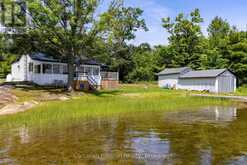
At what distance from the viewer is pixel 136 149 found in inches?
489

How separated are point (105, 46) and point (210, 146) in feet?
80.6

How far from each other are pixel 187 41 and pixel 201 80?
58.5 ft

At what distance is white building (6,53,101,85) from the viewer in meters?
40.9

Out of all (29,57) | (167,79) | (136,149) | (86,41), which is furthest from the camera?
(167,79)

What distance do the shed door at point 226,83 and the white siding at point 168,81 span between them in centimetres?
974

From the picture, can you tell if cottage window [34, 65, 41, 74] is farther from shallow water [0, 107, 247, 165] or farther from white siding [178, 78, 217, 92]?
A: white siding [178, 78, 217, 92]

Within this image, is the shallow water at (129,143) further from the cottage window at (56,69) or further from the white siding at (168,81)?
the white siding at (168,81)

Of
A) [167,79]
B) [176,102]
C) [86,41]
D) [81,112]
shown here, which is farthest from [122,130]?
[167,79]

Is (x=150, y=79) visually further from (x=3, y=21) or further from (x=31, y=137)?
(x=31, y=137)

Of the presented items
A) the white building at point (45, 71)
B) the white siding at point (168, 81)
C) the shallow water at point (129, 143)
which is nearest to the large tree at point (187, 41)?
the white siding at point (168, 81)

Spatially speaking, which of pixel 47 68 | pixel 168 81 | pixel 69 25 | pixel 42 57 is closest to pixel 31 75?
pixel 47 68

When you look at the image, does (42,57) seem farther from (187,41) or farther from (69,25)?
(187,41)

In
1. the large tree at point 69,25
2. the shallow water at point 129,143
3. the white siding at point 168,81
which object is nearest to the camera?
the shallow water at point 129,143

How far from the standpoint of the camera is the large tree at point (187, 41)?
217ft
